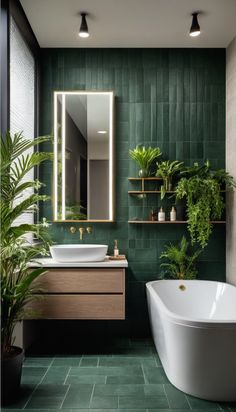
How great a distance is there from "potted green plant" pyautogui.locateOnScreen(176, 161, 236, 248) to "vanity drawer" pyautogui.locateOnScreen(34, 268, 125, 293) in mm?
897

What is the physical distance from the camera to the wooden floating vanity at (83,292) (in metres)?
3.32

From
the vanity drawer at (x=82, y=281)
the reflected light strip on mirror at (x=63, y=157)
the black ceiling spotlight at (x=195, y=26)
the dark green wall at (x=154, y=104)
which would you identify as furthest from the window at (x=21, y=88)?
the black ceiling spotlight at (x=195, y=26)

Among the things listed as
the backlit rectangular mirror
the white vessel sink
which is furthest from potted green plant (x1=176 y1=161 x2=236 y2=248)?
the white vessel sink

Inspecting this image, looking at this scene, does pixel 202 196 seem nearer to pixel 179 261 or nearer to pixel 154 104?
pixel 179 261

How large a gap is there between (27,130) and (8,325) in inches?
75.4

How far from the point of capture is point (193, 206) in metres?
3.70

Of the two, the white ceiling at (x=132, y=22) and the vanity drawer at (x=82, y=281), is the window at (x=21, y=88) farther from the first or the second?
the vanity drawer at (x=82, y=281)

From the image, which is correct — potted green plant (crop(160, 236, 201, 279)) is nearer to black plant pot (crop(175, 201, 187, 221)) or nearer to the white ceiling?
black plant pot (crop(175, 201, 187, 221))

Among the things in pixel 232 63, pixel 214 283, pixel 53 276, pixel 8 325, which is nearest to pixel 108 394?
pixel 8 325

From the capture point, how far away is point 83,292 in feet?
11.0

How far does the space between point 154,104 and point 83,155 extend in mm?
903

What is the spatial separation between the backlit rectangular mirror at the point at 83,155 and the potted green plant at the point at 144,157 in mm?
→ 257

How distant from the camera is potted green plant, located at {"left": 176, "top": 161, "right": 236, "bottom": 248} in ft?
12.0

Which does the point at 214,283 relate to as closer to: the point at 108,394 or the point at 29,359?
Answer: the point at 108,394
